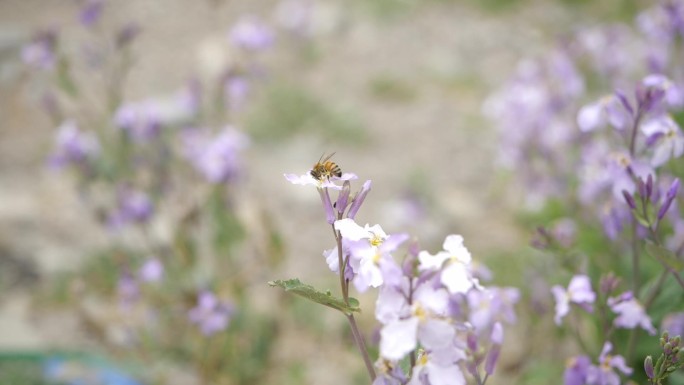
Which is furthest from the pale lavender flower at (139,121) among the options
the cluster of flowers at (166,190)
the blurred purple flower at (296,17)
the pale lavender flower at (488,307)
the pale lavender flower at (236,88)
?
the blurred purple flower at (296,17)

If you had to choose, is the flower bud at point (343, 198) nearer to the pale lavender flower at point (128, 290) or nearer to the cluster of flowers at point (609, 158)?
the cluster of flowers at point (609, 158)

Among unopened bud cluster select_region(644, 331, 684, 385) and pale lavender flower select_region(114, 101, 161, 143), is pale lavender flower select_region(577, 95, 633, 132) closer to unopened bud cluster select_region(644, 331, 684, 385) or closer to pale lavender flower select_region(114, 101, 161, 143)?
unopened bud cluster select_region(644, 331, 684, 385)

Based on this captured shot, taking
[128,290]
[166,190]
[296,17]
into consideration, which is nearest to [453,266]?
[128,290]

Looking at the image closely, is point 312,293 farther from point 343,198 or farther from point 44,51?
point 44,51

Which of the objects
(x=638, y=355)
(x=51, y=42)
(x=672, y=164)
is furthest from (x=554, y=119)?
(x=51, y=42)

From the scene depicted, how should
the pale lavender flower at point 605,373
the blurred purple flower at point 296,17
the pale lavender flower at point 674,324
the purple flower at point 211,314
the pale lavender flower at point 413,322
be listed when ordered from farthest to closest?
the blurred purple flower at point 296,17 → the purple flower at point 211,314 → the pale lavender flower at point 674,324 → the pale lavender flower at point 605,373 → the pale lavender flower at point 413,322

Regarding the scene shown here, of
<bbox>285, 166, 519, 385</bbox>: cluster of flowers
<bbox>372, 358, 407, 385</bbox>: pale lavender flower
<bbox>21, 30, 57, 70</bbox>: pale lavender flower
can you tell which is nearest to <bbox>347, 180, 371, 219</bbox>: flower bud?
<bbox>285, 166, 519, 385</bbox>: cluster of flowers
